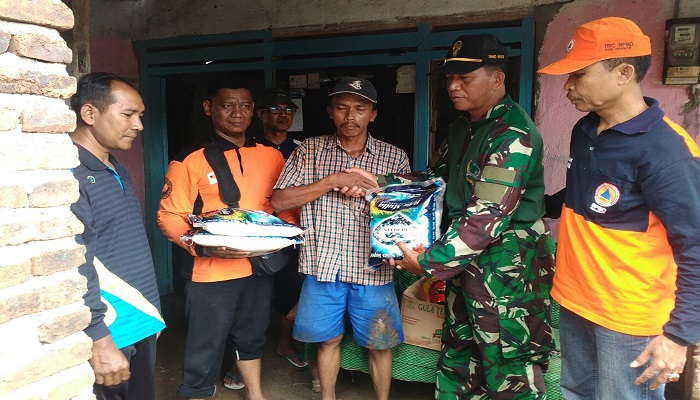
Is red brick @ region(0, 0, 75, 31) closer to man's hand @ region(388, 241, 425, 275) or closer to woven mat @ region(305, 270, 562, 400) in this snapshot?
man's hand @ region(388, 241, 425, 275)

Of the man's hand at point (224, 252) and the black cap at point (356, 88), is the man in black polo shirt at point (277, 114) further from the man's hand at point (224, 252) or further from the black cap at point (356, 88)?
the man's hand at point (224, 252)

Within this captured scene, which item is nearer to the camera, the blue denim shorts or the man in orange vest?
the man in orange vest

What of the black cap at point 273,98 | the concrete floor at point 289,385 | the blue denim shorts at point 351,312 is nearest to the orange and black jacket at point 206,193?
the blue denim shorts at point 351,312

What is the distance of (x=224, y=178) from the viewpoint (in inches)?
113

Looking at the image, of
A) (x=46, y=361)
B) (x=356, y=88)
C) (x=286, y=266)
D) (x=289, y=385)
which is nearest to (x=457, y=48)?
(x=356, y=88)

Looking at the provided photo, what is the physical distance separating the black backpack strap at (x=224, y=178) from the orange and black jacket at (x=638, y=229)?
1.72 metres

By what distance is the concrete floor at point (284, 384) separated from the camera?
3.56 meters

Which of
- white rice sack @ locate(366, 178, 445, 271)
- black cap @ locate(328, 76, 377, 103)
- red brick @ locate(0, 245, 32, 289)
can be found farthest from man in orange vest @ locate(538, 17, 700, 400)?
red brick @ locate(0, 245, 32, 289)

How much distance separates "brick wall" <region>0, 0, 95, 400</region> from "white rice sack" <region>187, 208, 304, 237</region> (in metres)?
1.00

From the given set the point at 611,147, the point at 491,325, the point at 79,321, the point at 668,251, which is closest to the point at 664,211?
the point at 668,251

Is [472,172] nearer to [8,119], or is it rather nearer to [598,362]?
[598,362]

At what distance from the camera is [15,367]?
4.48ft

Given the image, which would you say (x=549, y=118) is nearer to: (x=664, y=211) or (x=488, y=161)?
(x=488, y=161)

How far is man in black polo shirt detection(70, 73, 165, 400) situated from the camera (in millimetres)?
1996
